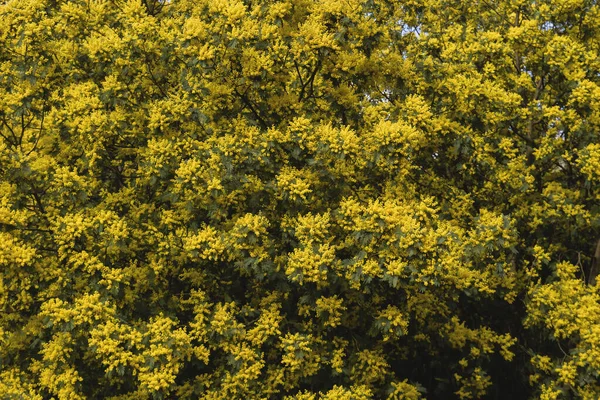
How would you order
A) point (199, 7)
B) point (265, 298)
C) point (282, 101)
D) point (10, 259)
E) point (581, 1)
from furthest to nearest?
point (581, 1) → point (199, 7) → point (282, 101) → point (265, 298) → point (10, 259)

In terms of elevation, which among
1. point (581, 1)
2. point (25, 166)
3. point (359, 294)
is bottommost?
point (359, 294)

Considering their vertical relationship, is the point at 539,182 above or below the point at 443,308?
above

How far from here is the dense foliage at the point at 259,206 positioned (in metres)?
7.61

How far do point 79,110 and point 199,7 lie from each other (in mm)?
2238

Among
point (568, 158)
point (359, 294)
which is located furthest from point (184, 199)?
point (568, 158)

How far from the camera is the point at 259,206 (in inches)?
329

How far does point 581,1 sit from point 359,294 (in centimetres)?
587

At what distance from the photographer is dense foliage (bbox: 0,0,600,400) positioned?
7.61 meters

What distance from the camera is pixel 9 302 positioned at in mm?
8523

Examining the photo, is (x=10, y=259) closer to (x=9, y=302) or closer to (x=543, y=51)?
(x=9, y=302)

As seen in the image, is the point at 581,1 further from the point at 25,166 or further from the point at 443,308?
the point at 25,166

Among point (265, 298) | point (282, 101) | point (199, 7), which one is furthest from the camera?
point (199, 7)

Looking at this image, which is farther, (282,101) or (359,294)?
(282,101)

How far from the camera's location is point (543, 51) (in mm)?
10406
